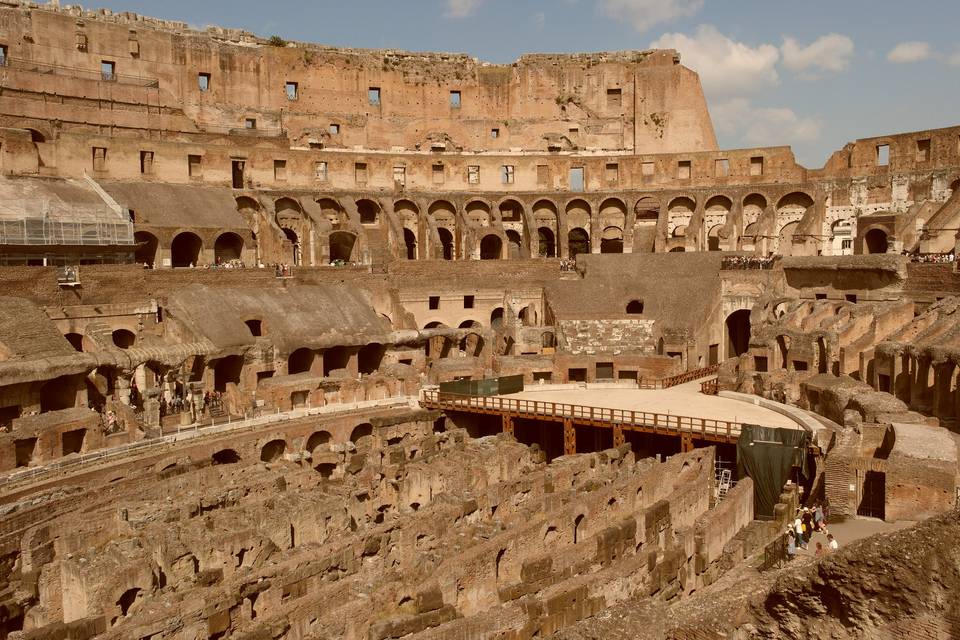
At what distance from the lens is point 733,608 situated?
26.2ft

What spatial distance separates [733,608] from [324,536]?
12454 mm

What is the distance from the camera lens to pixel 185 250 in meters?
37.9

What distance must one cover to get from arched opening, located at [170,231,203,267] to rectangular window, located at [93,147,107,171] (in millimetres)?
4812

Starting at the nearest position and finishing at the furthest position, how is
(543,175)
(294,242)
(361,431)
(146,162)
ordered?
(361,431), (146,162), (294,242), (543,175)

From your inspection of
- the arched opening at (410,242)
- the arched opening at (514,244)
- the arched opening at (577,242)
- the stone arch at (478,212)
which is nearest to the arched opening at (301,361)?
the arched opening at (410,242)

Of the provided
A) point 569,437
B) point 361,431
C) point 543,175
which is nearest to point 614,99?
point 543,175

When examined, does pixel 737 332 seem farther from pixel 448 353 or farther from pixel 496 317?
pixel 448 353

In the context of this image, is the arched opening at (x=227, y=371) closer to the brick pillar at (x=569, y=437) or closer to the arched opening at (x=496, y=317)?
the brick pillar at (x=569, y=437)

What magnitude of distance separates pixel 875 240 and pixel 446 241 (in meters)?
23.7

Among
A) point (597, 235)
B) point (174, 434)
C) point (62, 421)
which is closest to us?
point (62, 421)

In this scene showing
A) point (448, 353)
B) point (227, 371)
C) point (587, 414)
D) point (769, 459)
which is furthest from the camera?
point (448, 353)

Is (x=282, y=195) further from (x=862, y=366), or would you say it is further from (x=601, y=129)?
(x=862, y=366)

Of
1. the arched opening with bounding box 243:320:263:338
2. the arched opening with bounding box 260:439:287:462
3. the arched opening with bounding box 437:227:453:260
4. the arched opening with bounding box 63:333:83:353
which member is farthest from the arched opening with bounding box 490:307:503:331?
the arched opening with bounding box 63:333:83:353

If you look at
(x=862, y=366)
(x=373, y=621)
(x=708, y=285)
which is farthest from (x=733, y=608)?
(x=708, y=285)
